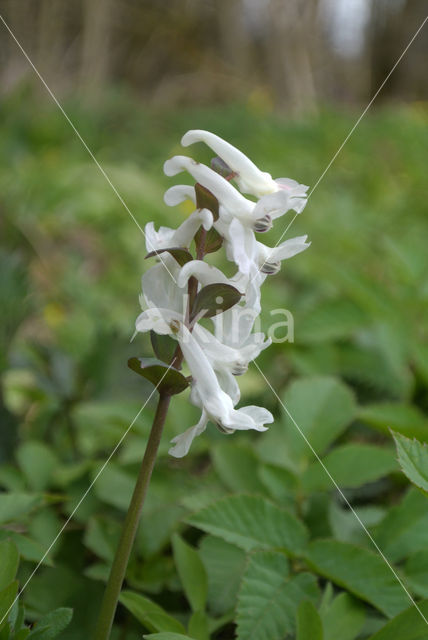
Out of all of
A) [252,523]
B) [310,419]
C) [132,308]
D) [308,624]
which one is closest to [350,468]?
[310,419]

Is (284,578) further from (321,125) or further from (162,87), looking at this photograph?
(162,87)

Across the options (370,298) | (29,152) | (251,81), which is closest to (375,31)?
(251,81)

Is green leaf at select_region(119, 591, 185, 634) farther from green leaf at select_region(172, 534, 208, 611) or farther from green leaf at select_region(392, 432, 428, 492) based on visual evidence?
green leaf at select_region(392, 432, 428, 492)

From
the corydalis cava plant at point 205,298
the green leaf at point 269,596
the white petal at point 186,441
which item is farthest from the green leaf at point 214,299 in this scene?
the green leaf at point 269,596

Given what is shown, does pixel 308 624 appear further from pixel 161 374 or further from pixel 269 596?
pixel 161 374

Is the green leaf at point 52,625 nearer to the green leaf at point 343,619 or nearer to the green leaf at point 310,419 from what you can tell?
the green leaf at point 343,619

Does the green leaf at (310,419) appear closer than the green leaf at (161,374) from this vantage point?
No
